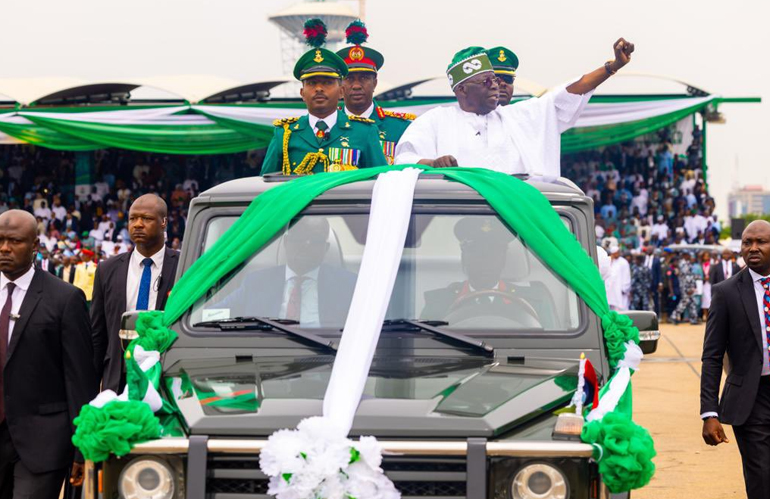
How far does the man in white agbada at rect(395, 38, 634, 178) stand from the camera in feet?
20.7

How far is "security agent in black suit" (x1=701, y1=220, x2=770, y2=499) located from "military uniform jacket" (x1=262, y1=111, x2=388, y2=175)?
214cm

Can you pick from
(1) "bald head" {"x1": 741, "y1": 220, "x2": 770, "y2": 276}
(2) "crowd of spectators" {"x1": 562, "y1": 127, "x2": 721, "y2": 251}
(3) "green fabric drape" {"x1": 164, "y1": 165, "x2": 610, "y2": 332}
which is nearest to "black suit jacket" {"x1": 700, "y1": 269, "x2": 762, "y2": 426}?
(1) "bald head" {"x1": 741, "y1": 220, "x2": 770, "y2": 276}

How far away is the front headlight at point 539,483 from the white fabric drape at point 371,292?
0.54m

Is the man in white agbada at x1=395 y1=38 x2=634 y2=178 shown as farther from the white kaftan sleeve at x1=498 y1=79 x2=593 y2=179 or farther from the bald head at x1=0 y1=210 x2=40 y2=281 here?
the bald head at x1=0 y1=210 x2=40 y2=281

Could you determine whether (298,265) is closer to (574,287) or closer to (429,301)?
(429,301)

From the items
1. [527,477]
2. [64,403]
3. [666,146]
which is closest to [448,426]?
[527,477]

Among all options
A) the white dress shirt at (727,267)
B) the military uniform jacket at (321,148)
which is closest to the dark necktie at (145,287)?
the military uniform jacket at (321,148)

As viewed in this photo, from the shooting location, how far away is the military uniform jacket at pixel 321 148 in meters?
6.65

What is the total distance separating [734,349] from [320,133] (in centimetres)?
261

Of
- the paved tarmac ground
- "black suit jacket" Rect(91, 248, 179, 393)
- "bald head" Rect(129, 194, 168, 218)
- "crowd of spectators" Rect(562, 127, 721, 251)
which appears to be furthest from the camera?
"crowd of spectators" Rect(562, 127, 721, 251)

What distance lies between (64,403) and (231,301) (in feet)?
3.73

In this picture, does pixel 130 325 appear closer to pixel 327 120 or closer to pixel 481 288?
pixel 481 288

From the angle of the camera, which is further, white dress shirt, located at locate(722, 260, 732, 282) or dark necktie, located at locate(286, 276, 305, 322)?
white dress shirt, located at locate(722, 260, 732, 282)

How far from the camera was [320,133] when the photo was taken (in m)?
6.70
